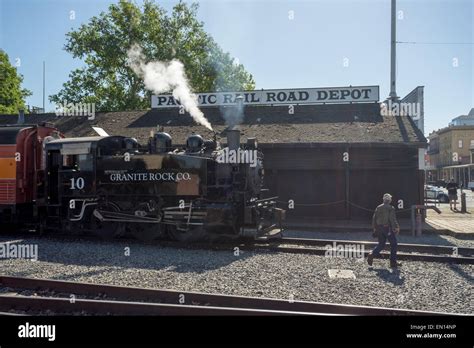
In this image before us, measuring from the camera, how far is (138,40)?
115 ft

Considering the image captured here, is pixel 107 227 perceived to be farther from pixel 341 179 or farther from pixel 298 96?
pixel 298 96

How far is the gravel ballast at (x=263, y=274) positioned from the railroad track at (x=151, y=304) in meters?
0.66

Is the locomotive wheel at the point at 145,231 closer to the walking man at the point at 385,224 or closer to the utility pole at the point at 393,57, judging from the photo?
the walking man at the point at 385,224

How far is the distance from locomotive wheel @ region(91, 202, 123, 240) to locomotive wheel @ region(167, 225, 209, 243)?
61.1 inches

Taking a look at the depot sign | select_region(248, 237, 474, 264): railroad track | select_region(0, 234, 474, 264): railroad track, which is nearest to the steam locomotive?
select_region(0, 234, 474, 264): railroad track

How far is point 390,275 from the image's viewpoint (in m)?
7.79

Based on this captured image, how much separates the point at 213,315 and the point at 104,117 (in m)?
19.8

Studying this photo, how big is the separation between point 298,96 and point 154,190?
11.9m

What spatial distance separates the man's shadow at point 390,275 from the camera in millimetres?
7352

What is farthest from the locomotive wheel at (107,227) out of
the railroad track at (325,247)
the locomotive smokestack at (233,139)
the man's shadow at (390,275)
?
the man's shadow at (390,275)

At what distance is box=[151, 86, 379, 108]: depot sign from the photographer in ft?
67.3

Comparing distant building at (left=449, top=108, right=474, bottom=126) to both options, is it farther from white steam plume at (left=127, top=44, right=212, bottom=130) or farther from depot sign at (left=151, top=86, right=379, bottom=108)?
white steam plume at (left=127, top=44, right=212, bottom=130)

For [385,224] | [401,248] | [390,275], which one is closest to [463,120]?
[401,248]
